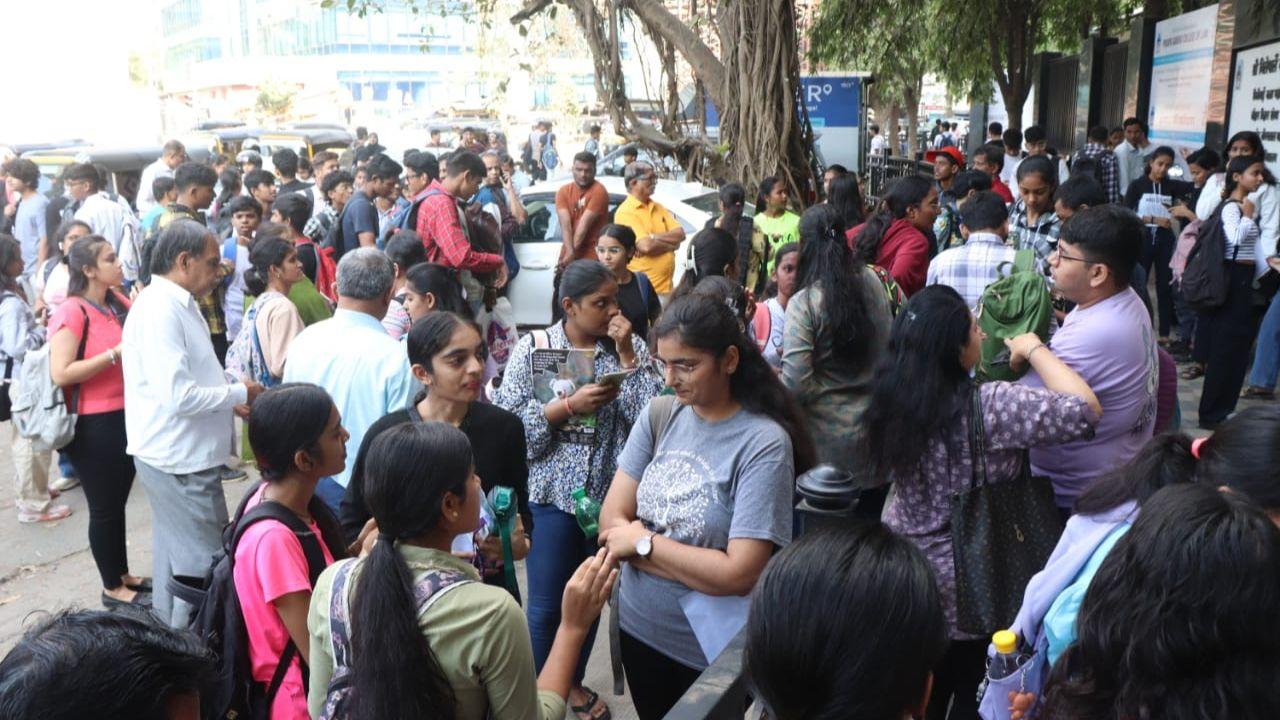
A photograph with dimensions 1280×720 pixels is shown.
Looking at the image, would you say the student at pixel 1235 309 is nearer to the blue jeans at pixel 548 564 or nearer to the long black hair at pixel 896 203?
the long black hair at pixel 896 203

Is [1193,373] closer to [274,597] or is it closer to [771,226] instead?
[771,226]

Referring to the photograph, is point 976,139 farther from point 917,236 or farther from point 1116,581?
point 1116,581

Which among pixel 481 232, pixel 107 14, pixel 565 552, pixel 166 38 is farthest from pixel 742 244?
pixel 166 38

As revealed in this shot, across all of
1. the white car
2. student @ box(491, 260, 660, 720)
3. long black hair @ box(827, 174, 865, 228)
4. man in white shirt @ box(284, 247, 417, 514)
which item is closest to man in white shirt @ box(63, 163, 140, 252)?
the white car

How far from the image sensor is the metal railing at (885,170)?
14.2 meters

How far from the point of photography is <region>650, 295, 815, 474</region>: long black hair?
8.44ft

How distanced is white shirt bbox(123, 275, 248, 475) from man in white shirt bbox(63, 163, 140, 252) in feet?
13.6

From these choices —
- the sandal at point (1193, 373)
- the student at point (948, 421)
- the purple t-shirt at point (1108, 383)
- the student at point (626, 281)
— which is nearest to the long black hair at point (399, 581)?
the student at point (948, 421)

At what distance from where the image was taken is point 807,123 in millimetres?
10672

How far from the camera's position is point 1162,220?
28.3ft

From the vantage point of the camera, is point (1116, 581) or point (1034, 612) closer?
point (1116, 581)

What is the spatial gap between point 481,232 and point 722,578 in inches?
176

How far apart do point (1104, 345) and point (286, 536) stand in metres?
2.36

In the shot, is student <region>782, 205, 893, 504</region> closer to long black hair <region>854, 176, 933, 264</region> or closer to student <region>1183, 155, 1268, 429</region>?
long black hair <region>854, 176, 933, 264</region>
